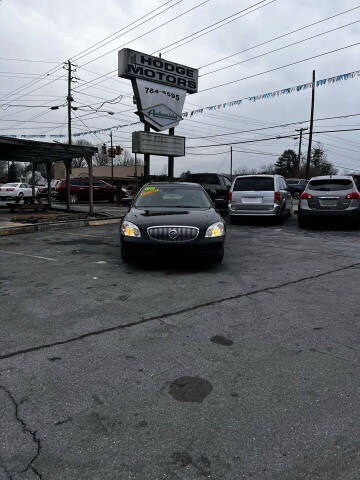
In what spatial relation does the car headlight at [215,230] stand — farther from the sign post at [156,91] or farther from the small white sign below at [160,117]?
the small white sign below at [160,117]

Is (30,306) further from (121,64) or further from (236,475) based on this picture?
(121,64)

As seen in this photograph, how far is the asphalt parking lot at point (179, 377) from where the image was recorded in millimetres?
1928

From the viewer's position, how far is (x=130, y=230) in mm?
6035

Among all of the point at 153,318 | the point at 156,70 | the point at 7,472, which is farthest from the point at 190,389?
the point at 156,70

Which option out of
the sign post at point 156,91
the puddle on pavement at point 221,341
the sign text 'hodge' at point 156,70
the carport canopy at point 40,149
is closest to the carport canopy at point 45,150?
the carport canopy at point 40,149

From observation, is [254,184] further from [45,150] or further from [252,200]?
[45,150]

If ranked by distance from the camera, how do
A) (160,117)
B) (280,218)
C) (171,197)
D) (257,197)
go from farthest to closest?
(160,117), (280,218), (257,197), (171,197)

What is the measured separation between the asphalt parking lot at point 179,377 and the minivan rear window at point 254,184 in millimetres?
7297

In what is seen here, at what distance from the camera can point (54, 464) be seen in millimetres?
1872

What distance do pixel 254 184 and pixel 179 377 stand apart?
1085 cm

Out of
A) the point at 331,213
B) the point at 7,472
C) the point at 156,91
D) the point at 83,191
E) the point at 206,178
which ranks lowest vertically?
the point at 7,472

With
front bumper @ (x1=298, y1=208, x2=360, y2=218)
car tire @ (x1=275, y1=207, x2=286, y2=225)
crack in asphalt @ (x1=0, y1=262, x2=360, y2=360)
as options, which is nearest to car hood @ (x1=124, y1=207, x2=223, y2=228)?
crack in asphalt @ (x1=0, y1=262, x2=360, y2=360)

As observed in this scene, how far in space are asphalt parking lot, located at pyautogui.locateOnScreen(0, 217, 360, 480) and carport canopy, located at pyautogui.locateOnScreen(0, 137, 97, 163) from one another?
841 centimetres

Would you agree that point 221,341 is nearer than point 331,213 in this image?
Yes
